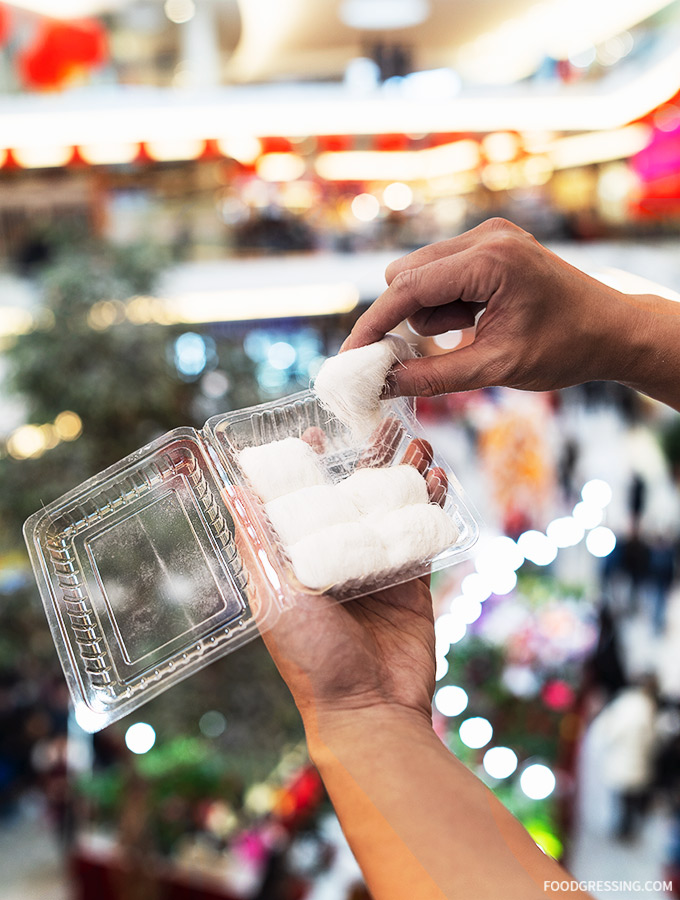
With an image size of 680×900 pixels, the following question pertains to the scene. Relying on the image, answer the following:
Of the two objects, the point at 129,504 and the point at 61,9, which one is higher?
the point at 61,9

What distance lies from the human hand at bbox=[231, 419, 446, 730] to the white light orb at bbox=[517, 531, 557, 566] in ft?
11.3

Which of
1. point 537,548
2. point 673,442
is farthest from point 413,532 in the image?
point 673,442

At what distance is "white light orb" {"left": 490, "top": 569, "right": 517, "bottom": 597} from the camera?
400 cm

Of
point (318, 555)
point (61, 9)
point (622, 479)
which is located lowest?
point (622, 479)

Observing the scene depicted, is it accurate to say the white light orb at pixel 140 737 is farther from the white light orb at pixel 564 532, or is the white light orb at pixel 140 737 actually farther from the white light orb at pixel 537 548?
the white light orb at pixel 564 532

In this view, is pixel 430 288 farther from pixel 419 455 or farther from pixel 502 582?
pixel 502 582

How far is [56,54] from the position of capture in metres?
7.77

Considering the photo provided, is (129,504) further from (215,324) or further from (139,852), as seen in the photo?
(215,324)

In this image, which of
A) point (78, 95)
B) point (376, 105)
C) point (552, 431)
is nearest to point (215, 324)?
point (78, 95)

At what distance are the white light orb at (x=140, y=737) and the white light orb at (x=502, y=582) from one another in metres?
2.09

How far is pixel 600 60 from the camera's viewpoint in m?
11.4

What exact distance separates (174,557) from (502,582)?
3210mm

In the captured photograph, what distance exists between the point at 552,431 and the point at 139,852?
16.5 feet

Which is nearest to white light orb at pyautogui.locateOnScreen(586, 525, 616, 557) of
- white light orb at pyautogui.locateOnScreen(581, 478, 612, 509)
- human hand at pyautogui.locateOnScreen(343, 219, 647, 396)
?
white light orb at pyautogui.locateOnScreen(581, 478, 612, 509)
